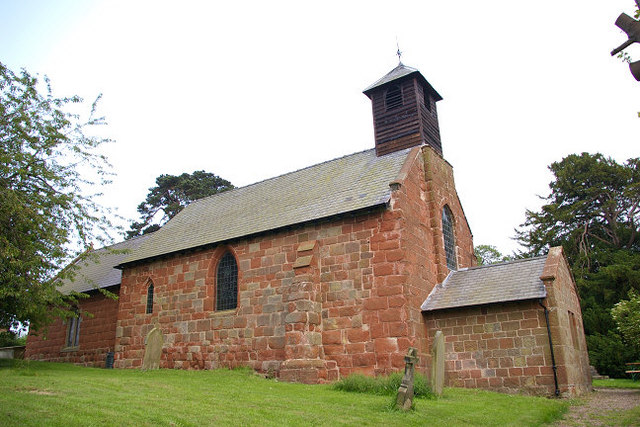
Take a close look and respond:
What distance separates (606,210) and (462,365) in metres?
26.8

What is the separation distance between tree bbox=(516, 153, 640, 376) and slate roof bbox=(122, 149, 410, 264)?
18.7 meters

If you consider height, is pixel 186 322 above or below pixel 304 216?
below

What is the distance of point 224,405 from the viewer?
387 inches

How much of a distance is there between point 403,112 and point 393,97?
958mm

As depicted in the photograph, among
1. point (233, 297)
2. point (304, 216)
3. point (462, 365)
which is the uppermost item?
point (304, 216)

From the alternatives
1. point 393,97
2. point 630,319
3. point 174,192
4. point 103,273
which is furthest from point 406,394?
point 174,192

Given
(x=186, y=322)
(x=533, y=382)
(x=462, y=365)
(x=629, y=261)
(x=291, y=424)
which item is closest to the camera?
(x=291, y=424)

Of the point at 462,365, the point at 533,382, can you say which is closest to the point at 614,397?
the point at 533,382

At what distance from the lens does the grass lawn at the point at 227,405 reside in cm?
777

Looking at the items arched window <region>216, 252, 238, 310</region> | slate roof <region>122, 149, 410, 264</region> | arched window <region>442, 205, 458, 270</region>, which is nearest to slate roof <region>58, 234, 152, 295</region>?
slate roof <region>122, 149, 410, 264</region>

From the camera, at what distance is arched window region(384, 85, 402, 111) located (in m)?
21.3

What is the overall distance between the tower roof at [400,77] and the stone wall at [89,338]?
15.8 meters

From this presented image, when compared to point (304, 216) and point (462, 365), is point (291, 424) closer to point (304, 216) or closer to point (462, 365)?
point (462, 365)

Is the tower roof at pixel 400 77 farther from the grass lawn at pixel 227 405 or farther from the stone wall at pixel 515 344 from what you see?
the grass lawn at pixel 227 405
